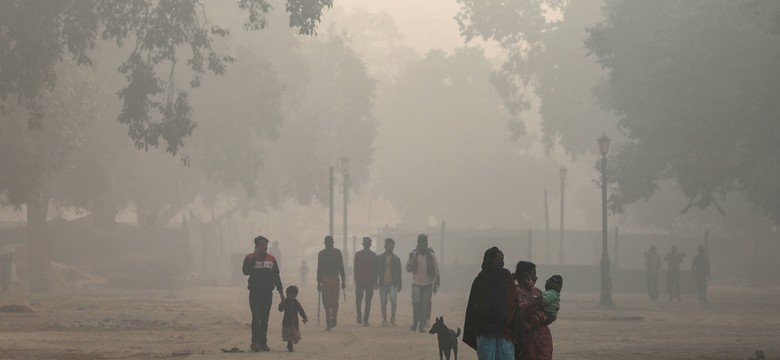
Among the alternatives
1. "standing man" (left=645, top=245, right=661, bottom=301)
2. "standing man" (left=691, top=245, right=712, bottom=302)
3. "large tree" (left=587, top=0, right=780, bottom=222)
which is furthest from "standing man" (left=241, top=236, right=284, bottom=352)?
"standing man" (left=645, top=245, right=661, bottom=301)


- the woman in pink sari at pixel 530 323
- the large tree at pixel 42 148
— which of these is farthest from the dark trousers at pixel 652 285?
the woman in pink sari at pixel 530 323

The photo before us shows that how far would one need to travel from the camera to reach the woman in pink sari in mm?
11758

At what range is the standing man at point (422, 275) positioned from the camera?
26.2 metres

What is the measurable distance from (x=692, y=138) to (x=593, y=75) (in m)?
36.8

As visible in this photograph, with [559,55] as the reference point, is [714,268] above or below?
below

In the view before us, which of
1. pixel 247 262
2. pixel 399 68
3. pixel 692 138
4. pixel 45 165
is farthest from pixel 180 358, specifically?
pixel 399 68

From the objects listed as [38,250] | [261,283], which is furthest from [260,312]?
[38,250]

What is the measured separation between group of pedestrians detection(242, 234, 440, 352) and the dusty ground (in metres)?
0.44

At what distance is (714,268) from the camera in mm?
67375

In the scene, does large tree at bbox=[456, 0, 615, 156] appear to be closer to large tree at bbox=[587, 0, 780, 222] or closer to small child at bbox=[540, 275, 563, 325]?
large tree at bbox=[587, 0, 780, 222]

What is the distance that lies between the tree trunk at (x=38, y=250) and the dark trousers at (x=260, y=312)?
27604mm

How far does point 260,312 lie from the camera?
21.4 metres

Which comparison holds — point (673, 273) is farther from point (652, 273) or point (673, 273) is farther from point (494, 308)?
point (494, 308)

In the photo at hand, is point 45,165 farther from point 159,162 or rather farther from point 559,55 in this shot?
point 559,55
